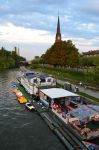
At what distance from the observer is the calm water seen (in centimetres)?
3278

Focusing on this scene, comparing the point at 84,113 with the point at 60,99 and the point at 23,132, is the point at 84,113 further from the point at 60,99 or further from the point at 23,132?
the point at 60,99

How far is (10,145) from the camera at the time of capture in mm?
32969

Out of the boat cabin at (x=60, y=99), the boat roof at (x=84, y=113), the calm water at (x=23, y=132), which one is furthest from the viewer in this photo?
the boat cabin at (x=60, y=99)

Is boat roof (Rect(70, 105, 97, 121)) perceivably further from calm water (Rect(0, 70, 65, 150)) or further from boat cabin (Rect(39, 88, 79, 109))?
boat cabin (Rect(39, 88, 79, 109))

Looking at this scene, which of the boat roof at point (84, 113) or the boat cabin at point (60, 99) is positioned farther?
the boat cabin at point (60, 99)

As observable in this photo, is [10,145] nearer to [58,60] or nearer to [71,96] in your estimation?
[71,96]

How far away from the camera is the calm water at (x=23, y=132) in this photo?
32.8m

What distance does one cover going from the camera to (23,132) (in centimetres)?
3791

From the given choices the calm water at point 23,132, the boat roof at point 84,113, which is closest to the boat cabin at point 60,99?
the calm water at point 23,132

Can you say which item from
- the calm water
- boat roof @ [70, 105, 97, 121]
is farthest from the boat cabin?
boat roof @ [70, 105, 97, 121]

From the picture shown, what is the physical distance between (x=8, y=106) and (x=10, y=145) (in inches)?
864

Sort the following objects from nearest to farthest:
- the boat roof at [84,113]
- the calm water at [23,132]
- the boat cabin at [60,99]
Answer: the calm water at [23,132], the boat roof at [84,113], the boat cabin at [60,99]

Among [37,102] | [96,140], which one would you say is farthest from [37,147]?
[37,102]

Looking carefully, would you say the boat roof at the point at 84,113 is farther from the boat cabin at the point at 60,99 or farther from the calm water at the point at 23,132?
the boat cabin at the point at 60,99
